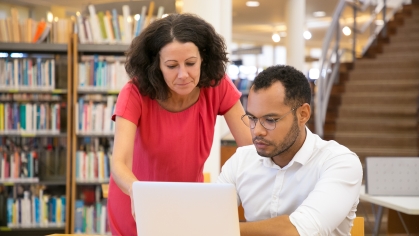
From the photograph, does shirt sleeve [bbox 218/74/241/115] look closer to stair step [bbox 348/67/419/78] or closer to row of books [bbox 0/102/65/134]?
row of books [bbox 0/102/65/134]

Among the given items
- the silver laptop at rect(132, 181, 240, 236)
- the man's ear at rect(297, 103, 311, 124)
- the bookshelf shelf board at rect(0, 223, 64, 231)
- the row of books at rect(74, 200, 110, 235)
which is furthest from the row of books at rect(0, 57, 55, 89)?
the silver laptop at rect(132, 181, 240, 236)

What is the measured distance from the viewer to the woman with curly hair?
188 cm

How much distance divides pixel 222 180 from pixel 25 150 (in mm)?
3754

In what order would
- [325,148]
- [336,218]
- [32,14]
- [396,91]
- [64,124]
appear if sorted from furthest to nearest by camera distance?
[32,14] < [396,91] < [64,124] < [325,148] < [336,218]

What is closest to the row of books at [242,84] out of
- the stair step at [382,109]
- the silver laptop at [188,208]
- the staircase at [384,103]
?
the staircase at [384,103]

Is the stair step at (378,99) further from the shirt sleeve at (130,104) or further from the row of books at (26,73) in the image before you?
the shirt sleeve at (130,104)

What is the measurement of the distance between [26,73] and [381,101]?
425 centimetres

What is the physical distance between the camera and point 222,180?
2.06m

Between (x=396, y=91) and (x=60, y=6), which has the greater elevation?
(x=60, y=6)

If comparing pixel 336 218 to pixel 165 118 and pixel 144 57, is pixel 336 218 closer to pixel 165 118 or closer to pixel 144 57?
pixel 165 118

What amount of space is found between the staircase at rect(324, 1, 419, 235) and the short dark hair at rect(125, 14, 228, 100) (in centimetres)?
475

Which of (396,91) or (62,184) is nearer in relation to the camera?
(62,184)

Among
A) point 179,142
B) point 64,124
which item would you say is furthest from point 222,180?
point 64,124

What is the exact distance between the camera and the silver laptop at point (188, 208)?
134 centimetres
